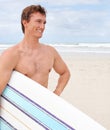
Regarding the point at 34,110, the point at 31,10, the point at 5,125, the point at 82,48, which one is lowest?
the point at 82,48

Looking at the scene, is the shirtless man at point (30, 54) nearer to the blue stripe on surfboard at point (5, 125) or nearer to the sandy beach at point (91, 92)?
the blue stripe on surfboard at point (5, 125)

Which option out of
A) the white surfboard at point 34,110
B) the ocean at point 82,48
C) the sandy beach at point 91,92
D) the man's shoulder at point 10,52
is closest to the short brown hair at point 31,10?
the man's shoulder at point 10,52

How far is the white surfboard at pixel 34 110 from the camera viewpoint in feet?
8.35

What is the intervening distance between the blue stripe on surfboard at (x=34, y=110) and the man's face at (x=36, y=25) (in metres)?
0.46

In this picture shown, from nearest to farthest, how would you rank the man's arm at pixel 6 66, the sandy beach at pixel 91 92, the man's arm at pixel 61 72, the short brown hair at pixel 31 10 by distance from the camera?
the man's arm at pixel 6 66
the short brown hair at pixel 31 10
the man's arm at pixel 61 72
the sandy beach at pixel 91 92

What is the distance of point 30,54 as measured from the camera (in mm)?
3051

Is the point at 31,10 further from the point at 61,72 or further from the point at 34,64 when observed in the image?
the point at 61,72

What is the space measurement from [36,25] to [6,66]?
0.40 metres

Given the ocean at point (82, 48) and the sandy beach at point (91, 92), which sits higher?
the sandy beach at point (91, 92)

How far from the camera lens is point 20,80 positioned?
2.91 meters

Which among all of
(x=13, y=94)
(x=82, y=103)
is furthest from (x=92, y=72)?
(x=13, y=94)

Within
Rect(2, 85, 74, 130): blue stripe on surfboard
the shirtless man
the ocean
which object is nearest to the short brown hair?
the shirtless man

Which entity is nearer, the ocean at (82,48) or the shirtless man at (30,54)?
the shirtless man at (30,54)

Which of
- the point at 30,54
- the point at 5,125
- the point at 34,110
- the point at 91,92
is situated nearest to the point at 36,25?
the point at 30,54
